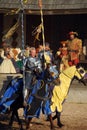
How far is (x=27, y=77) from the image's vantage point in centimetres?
1153

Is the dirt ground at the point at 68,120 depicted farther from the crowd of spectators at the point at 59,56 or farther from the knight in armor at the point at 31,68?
the crowd of spectators at the point at 59,56

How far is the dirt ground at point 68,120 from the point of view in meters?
12.0

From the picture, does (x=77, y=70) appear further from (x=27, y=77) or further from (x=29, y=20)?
(x=29, y=20)

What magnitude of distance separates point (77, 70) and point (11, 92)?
1600 millimetres

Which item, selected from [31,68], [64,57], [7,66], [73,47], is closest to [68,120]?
[31,68]

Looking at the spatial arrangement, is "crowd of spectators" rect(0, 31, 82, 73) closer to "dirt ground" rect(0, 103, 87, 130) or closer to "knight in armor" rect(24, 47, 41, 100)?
"dirt ground" rect(0, 103, 87, 130)

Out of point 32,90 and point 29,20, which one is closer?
point 32,90

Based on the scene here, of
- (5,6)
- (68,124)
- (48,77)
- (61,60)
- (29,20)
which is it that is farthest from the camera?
(29,20)

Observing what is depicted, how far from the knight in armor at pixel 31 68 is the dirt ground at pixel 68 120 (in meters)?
1.12

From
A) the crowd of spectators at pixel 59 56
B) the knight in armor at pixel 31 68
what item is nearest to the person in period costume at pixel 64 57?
the crowd of spectators at pixel 59 56

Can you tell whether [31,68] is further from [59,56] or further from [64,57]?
[59,56]

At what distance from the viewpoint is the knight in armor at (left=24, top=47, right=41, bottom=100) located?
1145cm

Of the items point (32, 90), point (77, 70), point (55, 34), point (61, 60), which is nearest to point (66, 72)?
point (77, 70)

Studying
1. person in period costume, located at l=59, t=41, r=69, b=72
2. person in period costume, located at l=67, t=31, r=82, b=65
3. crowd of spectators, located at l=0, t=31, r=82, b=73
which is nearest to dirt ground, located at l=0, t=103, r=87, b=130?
crowd of spectators, located at l=0, t=31, r=82, b=73
